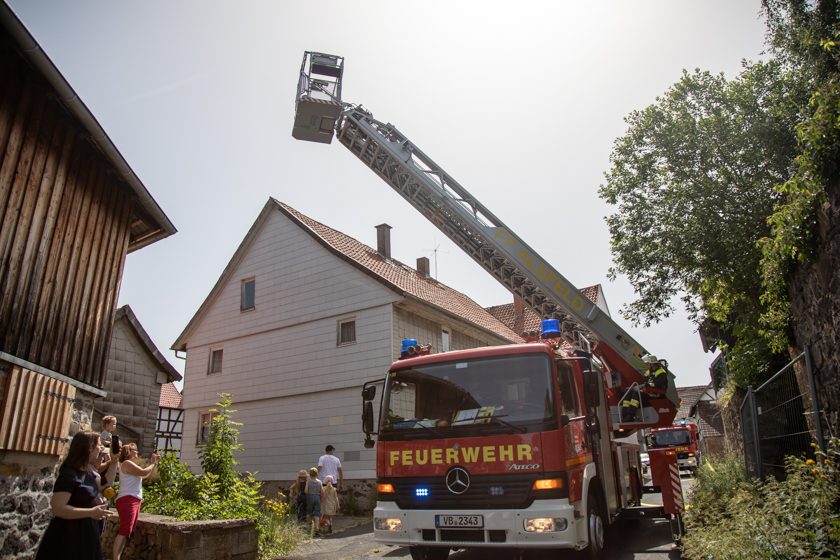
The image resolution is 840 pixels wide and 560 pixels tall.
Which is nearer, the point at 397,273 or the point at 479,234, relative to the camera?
the point at 479,234

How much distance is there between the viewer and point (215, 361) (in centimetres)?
1994

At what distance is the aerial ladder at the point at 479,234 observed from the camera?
31.9 feet

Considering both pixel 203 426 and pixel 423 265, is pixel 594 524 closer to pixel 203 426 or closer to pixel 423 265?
pixel 203 426

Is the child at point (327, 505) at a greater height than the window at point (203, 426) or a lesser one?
lesser

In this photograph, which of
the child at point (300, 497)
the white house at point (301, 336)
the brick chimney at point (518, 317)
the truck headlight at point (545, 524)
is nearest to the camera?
the truck headlight at point (545, 524)

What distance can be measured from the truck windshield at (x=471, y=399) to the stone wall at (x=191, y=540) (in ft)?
7.75

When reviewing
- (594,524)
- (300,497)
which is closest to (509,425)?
(594,524)

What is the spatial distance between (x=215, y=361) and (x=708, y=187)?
1651cm

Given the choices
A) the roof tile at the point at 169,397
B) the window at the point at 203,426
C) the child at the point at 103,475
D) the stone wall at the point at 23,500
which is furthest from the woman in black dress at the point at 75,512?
the roof tile at the point at 169,397

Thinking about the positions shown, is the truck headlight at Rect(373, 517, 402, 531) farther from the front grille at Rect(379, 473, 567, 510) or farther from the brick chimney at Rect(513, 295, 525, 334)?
the brick chimney at Rect(513, 295, 525, 334)

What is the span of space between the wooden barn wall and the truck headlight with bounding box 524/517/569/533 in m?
5.97

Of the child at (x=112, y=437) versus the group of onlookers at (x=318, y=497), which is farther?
the group of onlookers at (x=318, y=497)

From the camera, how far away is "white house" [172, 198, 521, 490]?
1614cm

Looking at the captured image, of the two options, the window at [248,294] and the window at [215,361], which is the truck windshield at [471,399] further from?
the window at [215,361]
